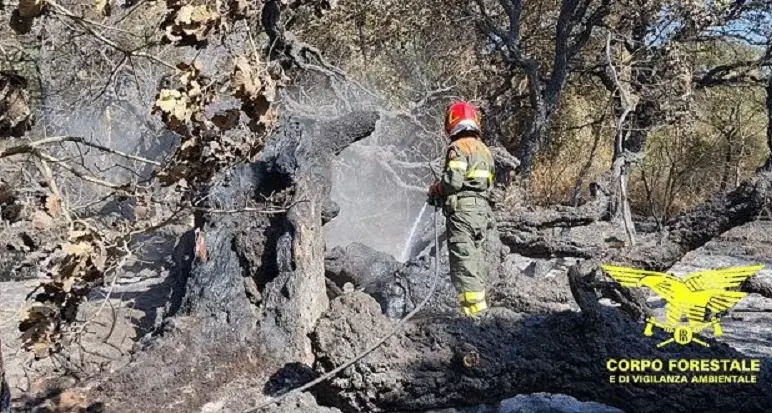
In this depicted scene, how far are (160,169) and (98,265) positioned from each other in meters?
0.41

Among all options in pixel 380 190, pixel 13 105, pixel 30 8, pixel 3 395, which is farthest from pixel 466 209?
pixel 380 190

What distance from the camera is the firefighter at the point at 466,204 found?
17.8 ft

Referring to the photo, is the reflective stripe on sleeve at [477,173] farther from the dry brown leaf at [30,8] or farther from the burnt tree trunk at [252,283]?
the dry brown leaf at [30,8]

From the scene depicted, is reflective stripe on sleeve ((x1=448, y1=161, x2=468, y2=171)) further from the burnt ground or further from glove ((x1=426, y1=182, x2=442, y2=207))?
the burnt ground

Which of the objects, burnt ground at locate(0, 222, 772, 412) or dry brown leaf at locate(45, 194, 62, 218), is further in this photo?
burnt ground at locate(0, 222, 772, 412)

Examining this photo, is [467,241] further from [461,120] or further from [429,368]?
[429,368]

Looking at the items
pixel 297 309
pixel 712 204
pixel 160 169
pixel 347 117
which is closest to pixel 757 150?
pixel 712 204

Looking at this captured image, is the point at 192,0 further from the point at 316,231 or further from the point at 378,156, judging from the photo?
the point at 378,156

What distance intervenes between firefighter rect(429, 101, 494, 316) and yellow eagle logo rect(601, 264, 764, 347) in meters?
0.84

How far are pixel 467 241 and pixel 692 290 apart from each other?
1.50 meters

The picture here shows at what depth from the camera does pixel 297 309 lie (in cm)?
434

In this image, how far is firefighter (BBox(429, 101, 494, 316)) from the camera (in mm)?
5418

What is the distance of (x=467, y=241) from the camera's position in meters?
5.51

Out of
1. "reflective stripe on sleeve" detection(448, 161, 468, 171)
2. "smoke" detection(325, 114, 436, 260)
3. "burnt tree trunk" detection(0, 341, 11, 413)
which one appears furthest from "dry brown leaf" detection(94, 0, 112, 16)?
"smoke" detection(325, 114, 436, 260)
